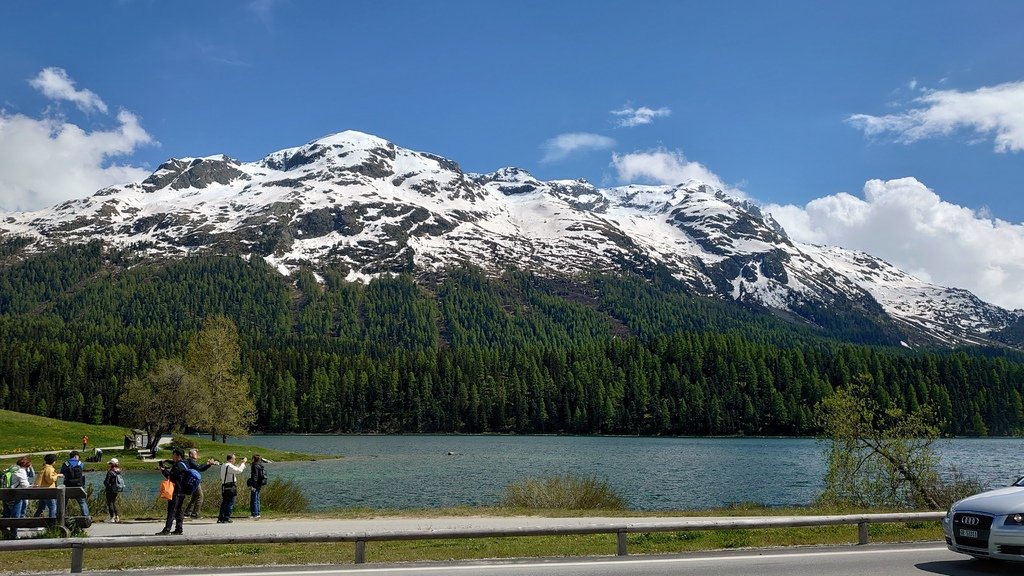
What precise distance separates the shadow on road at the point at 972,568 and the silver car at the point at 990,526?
16.4 inches

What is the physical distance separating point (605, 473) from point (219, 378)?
47072 millimetres

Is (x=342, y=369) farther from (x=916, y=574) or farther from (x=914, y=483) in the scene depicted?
(x=916, y=574)

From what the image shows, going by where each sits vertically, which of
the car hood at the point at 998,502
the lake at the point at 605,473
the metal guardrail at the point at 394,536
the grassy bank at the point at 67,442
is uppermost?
the car hood at the point at 998,502

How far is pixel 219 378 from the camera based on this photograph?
89.1 m

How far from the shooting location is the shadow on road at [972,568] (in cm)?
1638

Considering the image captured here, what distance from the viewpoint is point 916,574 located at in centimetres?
1636

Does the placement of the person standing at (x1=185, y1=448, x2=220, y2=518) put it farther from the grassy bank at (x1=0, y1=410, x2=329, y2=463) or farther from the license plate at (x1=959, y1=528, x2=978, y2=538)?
the grassy bank at (x1=0, y1=410, x2=329, y2=463)

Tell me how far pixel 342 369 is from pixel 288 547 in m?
175

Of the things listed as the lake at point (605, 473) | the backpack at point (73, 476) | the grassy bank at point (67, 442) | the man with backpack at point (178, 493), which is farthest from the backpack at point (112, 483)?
the grassy bank at point (67, 442)

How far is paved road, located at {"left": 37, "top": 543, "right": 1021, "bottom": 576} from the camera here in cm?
1684

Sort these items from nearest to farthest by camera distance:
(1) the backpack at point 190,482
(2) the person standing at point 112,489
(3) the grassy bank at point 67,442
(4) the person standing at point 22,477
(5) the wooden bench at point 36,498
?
(5) the wooden bench at point 36,498, (1) the backpack at point 190,482, (4) the person standing at point 22,477, (2) the person standing at point 112,489, (3) the grassy bank at point 67,442

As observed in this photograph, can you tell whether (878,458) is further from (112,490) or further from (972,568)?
(112,490)

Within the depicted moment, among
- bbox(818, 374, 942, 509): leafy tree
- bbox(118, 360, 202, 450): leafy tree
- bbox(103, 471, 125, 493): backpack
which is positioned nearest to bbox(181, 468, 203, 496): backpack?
bbox(103, 471, 125, 493): backpack

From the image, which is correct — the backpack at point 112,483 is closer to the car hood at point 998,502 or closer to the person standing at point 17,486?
the person standing at point 17,486
